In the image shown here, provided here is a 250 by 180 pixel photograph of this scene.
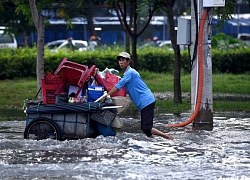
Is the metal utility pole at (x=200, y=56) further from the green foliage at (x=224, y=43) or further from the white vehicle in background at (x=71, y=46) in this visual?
the green foliage at (x=224, y=43)

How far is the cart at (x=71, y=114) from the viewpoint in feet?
38.7

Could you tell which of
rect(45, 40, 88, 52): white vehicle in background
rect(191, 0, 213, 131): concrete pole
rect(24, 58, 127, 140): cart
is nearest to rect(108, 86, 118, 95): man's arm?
rect(24, 58, 127, 140): cart

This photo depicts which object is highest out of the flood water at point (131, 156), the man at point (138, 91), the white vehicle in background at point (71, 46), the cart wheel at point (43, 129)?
the man at point (138, 91)

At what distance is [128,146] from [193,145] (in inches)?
46.5

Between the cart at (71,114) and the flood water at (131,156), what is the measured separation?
0.19m

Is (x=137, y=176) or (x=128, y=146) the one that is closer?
(x=137, y=176)

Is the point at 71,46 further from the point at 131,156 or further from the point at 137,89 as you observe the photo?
the point at 131,156

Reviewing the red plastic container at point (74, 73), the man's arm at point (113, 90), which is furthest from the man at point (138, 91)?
the red plastic container at point (74, 73)

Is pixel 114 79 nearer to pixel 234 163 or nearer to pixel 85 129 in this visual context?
pixel 85 129

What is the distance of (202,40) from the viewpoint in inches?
550

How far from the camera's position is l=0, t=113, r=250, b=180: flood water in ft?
31.4

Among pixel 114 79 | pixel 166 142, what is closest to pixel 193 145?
pixel 166 142

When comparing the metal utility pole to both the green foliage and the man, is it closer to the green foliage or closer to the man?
the man

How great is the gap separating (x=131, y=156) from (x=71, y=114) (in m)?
1.44
